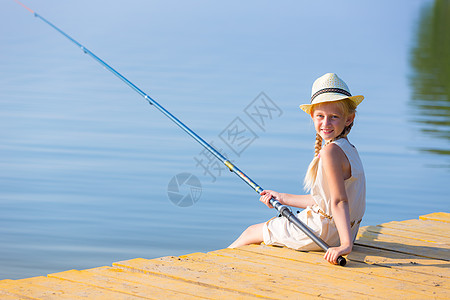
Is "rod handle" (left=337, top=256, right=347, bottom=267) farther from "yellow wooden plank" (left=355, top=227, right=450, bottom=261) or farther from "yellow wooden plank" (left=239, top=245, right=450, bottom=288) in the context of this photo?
"yellow wooden plank" (left=355, top=227, right=450, bottom=261)

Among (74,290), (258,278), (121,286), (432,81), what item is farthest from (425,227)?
(432,81)

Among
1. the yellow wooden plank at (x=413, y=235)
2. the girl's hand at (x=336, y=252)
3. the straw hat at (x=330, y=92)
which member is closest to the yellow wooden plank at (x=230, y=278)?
the girl's hand at (x=336, y=252)

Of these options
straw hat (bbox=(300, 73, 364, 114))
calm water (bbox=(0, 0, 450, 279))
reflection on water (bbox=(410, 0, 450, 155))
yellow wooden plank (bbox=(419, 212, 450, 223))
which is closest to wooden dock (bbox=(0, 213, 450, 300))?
straw hat (bbox=(300, 73, 364, 114))

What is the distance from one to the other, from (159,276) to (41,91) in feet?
29.0

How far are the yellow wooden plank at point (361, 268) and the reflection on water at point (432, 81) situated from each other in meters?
5.62

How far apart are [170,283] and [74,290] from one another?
39 cm

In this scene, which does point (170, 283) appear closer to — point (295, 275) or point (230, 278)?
point (230, 278)

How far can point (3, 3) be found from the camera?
32.0 m

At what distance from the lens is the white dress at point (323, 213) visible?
3818 millimetres

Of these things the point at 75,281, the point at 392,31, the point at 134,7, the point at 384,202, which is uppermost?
the point at 134,7

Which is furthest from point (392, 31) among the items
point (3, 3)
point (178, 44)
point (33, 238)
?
point (33, 238)

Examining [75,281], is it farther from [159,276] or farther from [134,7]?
[134,7]

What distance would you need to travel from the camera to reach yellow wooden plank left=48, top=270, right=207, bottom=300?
322cm

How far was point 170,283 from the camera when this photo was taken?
3395mm
